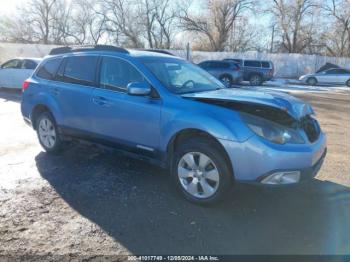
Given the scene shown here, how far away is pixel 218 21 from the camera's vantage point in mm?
48156

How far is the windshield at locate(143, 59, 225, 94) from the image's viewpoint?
16.6 ft

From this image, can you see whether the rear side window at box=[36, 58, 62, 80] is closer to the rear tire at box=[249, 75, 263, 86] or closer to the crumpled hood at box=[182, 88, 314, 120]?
the crumpled hood at box=[182, 88, 314, 120]

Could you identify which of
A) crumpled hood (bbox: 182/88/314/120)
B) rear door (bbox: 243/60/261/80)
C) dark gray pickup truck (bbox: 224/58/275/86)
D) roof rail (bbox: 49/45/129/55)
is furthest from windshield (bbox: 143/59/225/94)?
rear door (bbox: 243/60/261/80)

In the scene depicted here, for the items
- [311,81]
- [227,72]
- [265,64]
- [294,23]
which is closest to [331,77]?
[311,81]

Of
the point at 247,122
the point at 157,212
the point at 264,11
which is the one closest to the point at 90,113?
the point at 157,212

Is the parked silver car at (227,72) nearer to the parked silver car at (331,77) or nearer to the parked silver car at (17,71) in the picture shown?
the parked silver car at (331,77)

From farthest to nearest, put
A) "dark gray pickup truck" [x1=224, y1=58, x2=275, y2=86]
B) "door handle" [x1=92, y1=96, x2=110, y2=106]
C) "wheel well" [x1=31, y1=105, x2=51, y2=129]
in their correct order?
"dark gray pickup truck" [x1=224, y1=58, x2=275, y2=86] → "wheel well" [x1=31, y1=105, x2=51, y2=129] → "door handle" [x1=92, y1=96, x2=110, y2=106]

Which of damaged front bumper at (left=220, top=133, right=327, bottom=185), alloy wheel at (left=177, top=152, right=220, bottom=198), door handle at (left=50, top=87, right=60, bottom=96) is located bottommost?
alloy wheel at (left=177, top=152, right=220, bottom=198)

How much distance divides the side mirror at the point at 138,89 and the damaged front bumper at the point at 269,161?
118 cm

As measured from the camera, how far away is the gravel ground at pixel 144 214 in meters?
3.64

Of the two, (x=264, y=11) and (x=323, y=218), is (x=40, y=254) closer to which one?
(x=323, y=218)

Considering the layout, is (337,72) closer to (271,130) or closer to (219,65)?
(219,65)

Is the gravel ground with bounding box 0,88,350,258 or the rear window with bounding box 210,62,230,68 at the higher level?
the rear window with bounding box 210,62,230,68

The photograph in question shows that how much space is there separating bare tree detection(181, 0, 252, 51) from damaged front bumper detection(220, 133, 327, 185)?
4551cm
